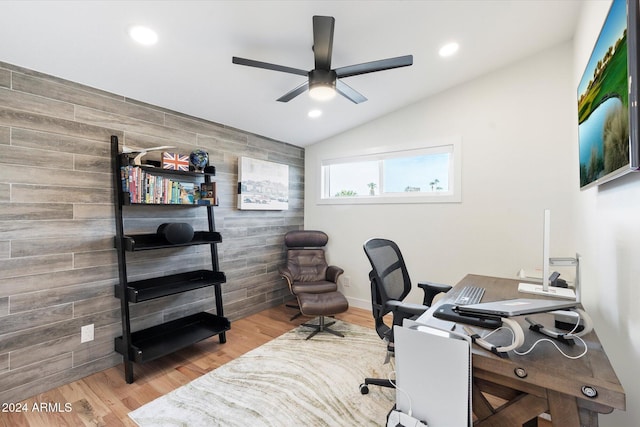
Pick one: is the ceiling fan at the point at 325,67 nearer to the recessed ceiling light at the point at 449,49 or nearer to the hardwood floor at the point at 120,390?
the recessed ceiling light at the point at 449,49

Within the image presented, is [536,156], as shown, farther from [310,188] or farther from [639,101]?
[310,188]

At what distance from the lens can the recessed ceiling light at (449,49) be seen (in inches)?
92.0

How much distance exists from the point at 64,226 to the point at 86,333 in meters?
0.87

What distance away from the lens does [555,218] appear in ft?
8.57

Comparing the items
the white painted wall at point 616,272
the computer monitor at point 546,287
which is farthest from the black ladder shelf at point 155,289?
the white painted wall at point 616,272

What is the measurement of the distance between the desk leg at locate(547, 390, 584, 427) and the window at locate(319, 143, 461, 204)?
2387 mm

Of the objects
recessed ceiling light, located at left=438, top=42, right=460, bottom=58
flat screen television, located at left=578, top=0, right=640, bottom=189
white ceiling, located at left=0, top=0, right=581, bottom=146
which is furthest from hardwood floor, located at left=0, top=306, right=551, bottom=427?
recessed ceiling light, located at left=438, top=42, right=460, bottom=58

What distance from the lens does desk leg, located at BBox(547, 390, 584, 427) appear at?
919mm

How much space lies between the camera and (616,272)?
1241mm

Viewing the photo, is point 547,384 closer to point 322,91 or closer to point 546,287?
point 546,287

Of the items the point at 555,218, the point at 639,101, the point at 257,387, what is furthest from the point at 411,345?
the point at 555,218

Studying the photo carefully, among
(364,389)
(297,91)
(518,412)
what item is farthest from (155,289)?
(518,412)

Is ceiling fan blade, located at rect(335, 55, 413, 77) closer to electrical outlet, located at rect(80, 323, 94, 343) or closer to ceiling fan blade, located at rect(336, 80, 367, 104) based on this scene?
ceiling fan blade, located at rect(336, 80, 367, 104)

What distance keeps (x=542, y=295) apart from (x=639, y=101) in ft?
4.63
